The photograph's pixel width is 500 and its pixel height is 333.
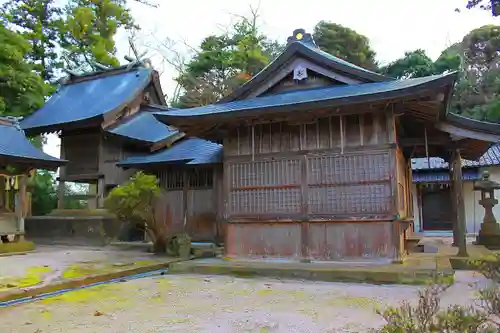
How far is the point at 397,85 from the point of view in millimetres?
9180

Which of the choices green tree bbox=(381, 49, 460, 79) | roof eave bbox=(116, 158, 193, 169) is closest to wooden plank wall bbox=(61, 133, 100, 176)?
roof eave bbox=(116, 158, 193, 169)

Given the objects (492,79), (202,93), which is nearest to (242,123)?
(202,93)

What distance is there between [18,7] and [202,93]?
487 inches

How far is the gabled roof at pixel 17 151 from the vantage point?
45.4 feet

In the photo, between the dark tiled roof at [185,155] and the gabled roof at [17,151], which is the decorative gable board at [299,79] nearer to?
the dark tiled roof at [185,155]

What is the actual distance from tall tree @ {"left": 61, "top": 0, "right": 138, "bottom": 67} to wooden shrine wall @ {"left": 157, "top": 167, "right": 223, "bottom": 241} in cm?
1534

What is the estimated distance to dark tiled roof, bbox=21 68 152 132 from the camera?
61.4ft

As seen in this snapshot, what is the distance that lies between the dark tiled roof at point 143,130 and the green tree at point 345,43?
57.0 ft

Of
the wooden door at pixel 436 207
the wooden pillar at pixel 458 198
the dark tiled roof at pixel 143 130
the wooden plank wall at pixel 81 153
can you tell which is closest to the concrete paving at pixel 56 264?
the wooden plank wall at pixel 81 153

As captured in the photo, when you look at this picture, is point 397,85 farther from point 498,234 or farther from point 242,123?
point 498,234

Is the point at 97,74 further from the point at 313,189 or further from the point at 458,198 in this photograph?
the point at 458,198

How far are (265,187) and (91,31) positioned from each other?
2321 centimetres

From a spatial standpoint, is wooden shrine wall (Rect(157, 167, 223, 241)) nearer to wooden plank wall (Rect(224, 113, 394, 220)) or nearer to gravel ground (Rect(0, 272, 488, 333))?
wooden plank wall (Rect(224, 113, 394, 220))

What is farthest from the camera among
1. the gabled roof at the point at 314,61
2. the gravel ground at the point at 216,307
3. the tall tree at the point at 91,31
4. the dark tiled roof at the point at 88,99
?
the tall tree at the point at 91,31
